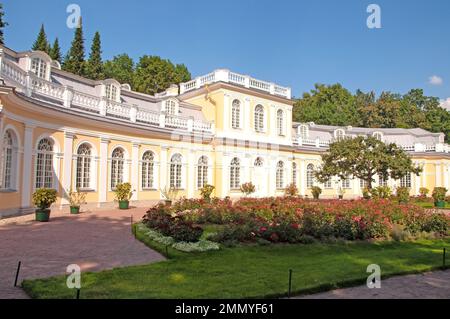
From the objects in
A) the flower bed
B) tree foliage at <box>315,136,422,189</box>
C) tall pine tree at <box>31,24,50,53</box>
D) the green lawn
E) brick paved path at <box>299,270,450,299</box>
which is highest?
tall pine tree at <box>31,24,50,53</box>

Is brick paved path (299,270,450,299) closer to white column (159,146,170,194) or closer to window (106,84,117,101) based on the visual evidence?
white column (159,146,170,194)

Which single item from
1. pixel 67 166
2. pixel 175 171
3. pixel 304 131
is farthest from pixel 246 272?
pixel 304 131

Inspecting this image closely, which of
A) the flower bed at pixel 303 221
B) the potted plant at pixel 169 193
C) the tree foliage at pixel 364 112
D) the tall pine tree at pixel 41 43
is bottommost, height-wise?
the flower bed at pixel 303 221

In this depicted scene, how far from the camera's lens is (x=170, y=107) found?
2603cm

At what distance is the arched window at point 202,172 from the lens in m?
26.5

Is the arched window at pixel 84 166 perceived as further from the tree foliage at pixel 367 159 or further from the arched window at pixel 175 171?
the tree foliage at pixel 367 159

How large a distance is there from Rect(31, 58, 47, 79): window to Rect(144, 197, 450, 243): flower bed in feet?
30.2

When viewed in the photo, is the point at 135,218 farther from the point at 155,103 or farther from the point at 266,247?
the point at 155,103

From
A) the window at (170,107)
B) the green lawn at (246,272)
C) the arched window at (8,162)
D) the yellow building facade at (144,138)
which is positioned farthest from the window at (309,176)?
Answer: the arched window at (8,162)

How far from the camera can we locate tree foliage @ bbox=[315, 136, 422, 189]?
23.8m

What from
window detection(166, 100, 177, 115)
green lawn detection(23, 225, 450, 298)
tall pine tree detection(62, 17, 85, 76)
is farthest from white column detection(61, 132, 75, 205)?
tall pine tree detection(62, 17, 85, 76)

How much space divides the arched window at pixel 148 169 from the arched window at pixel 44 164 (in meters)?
5.92
